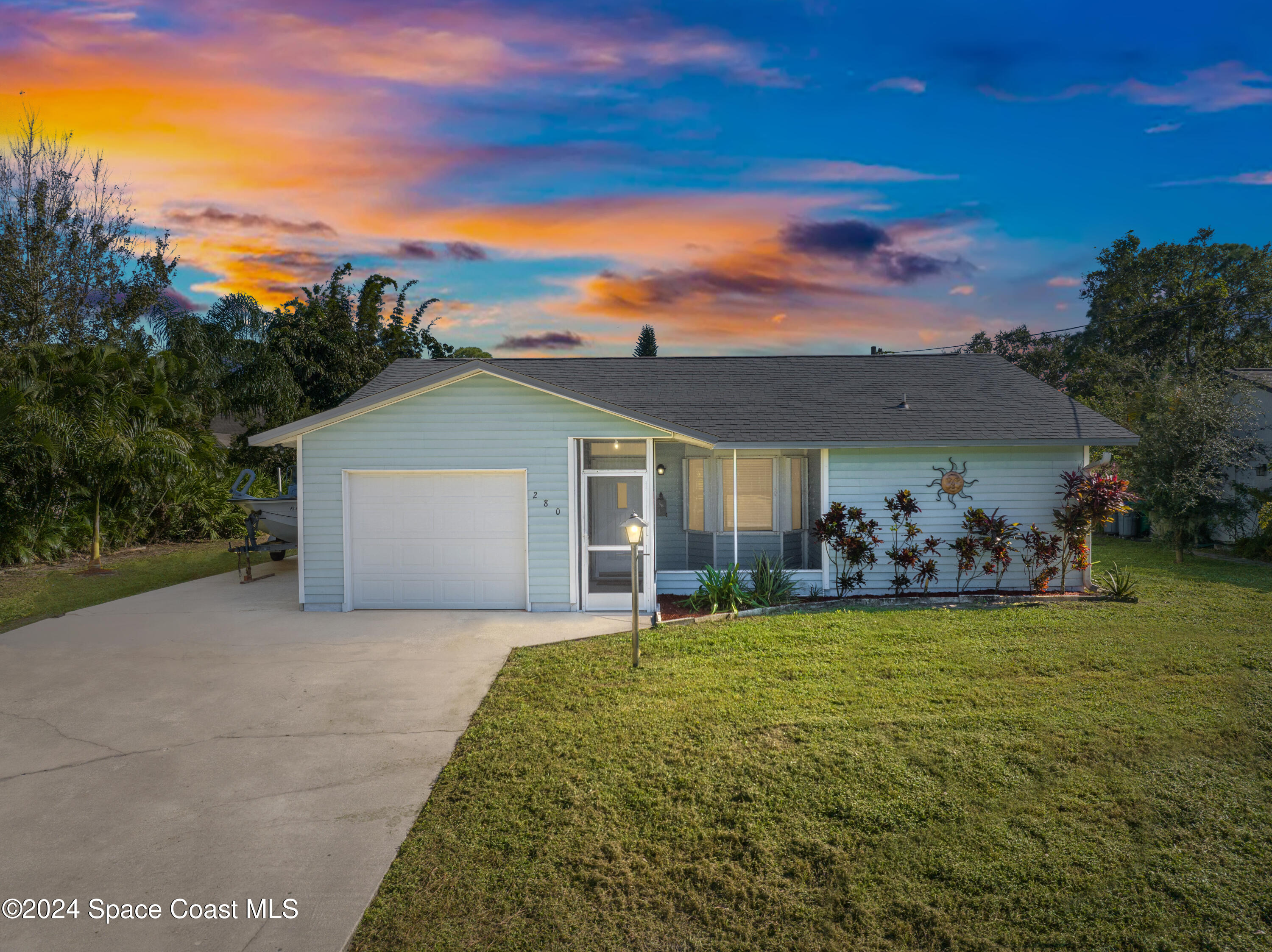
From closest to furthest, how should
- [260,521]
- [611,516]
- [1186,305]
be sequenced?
[611,516] → [260,521] → [1186,305]

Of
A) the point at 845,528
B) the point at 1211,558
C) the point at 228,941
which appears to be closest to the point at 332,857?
the point at 228,941

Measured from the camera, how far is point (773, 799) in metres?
4.18

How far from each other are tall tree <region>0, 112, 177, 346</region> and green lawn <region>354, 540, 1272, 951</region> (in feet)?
61.3

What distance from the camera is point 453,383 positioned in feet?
31.6

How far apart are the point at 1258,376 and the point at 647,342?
34045 millimetres

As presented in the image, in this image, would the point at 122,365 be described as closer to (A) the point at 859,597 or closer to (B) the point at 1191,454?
(A) the point at 859,597

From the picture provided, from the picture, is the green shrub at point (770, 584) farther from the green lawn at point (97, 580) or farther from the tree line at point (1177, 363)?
the green lawn at point (97, 580)

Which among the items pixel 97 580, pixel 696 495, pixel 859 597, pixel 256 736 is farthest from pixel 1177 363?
pixel 97 580

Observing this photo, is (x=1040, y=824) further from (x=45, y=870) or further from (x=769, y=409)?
(x=769, y=409)

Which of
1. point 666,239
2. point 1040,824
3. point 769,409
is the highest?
point 666,239

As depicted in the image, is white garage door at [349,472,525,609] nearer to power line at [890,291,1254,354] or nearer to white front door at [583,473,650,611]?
white front door at [583,473,650,611]

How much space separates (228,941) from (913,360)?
48.6 ft

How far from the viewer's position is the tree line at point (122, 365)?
13961 millimetres

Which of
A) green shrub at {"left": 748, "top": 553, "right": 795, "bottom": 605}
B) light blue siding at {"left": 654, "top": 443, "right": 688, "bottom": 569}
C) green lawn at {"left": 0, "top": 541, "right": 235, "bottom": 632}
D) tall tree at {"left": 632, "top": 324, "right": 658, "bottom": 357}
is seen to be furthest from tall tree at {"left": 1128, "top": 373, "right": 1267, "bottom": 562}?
tall tree at {"left": 632, "top": 324, "right": 658, "bottom": 357}
